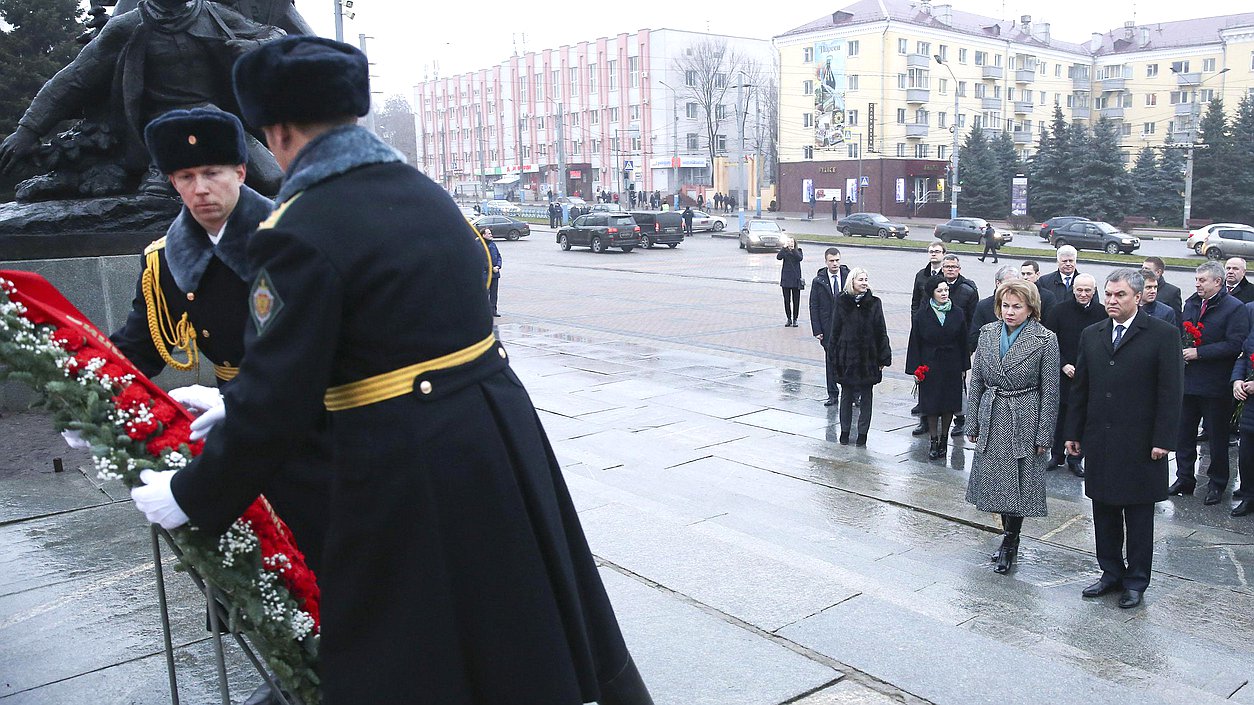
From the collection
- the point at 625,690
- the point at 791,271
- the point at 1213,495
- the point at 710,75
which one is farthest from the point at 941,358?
the point at 710,75

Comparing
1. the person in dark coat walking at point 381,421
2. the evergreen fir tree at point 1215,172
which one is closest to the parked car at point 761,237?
the evergreen fir tree at point 1215,172

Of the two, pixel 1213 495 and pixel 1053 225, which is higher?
pixel 1053 225

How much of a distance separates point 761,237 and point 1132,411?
31.6 meters

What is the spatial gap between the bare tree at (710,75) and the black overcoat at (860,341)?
6902 centimetres

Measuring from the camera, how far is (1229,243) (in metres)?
34.1

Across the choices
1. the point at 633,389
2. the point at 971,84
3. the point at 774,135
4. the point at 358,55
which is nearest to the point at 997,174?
the point at 971,84

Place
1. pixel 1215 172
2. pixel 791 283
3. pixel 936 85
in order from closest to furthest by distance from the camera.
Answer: pixel 791 283
pixel 1215 172
pixel 936 85

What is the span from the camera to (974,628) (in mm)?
4922

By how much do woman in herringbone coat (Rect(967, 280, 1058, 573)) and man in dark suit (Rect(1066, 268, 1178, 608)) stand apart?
28 cm

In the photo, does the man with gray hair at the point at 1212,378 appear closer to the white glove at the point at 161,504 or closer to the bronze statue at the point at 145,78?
the bronze statue at the point at 145,78

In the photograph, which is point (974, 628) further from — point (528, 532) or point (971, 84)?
point (971, 84)

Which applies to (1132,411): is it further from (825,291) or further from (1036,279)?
(825,291)

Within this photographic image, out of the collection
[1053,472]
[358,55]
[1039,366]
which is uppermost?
[358,55]

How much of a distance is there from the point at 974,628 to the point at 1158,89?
84.6 metres
